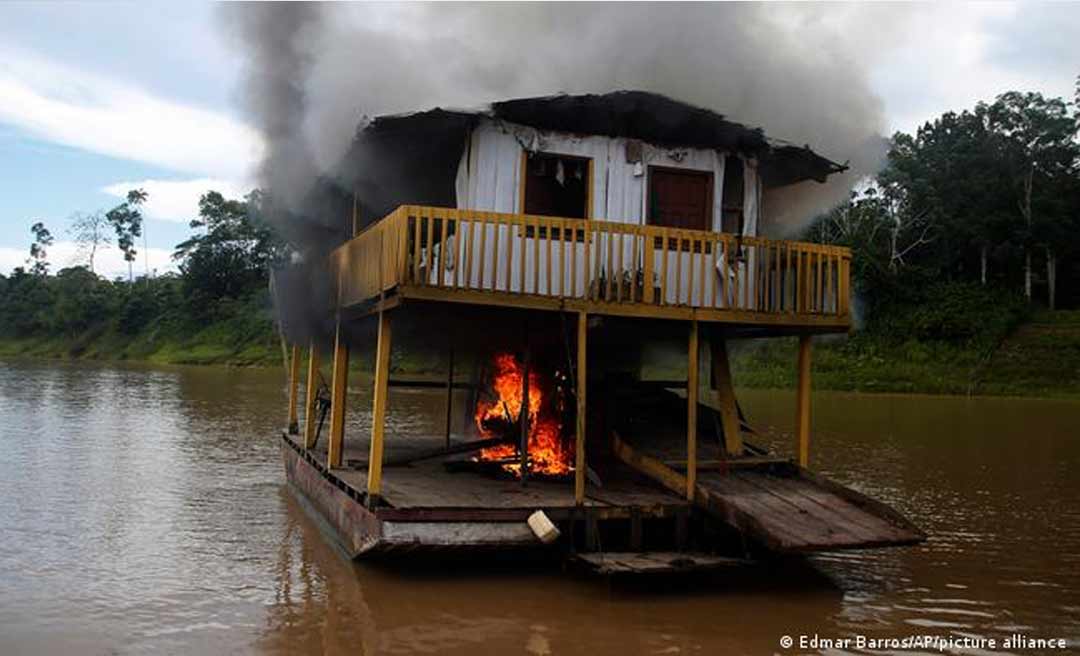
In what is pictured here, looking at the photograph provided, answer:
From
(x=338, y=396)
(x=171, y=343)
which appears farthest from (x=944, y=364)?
(x=171, y=343)

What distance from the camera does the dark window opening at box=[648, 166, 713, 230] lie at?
13484 mm

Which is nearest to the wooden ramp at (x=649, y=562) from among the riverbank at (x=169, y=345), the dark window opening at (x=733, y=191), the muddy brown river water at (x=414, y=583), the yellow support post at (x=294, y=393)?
A: the muddy brown river water at (x=414, y=583)

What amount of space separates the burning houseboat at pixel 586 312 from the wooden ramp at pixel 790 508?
36 millimetres

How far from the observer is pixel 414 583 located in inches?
428

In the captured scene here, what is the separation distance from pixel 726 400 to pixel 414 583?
18.4 ft

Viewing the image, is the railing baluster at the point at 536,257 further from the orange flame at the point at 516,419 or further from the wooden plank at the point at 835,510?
the wooden plank at the point at 835,510

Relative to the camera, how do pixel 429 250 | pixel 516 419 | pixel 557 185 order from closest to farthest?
pixel 429 250 < pixel 557 185 < pixel 516 419

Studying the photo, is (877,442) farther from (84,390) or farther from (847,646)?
(84,390)

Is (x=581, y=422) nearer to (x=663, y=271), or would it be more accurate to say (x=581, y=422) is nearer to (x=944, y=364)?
(x=663, y=271)

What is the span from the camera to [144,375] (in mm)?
57406

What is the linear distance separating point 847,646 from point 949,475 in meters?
14.0

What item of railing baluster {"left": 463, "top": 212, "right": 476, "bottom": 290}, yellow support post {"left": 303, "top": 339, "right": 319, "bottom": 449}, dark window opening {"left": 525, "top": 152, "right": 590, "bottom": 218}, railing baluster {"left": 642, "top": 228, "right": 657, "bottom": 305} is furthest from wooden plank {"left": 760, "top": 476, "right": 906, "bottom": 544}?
yellow support post {"left": 303, "top": 339, "right": 319, "bottom": 449}

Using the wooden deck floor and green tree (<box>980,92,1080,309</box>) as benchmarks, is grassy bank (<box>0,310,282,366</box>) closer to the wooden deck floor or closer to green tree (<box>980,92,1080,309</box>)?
green tree (<box>980,92,1080,309</box>)

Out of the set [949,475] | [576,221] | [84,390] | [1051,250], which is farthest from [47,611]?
[1051,250]
